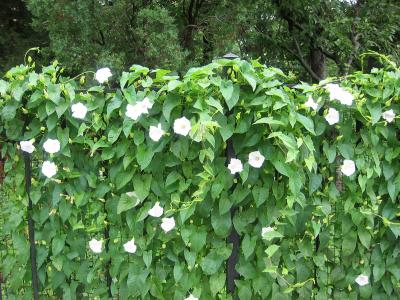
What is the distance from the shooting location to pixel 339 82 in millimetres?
2160

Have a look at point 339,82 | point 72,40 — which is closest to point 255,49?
point 72,40

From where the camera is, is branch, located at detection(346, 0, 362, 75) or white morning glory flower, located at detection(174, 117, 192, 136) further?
branch, located at detection(346, 0, 362, 75)

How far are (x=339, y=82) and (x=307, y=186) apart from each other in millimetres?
486

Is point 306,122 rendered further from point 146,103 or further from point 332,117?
point 146,103

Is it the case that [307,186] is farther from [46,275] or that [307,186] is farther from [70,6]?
[70,6]

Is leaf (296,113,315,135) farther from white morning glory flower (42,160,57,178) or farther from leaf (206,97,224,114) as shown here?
white morning glory flower (42,160,57,178)

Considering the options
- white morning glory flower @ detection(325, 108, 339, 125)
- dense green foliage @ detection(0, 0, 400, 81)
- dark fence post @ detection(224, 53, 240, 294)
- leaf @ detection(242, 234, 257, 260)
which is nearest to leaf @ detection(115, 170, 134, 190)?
dark fence post @ detection(224, 53, 240, 294)

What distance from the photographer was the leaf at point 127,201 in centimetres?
210

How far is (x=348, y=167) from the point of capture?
2100mm

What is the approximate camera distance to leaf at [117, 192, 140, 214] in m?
2.10

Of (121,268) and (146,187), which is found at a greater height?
(146,187)

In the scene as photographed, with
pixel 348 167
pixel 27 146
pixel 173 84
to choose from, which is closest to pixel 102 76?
pixel 173 84

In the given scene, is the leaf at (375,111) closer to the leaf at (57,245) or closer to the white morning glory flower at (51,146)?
the white morning glory flower at (51,146)

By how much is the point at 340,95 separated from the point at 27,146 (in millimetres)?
1383
